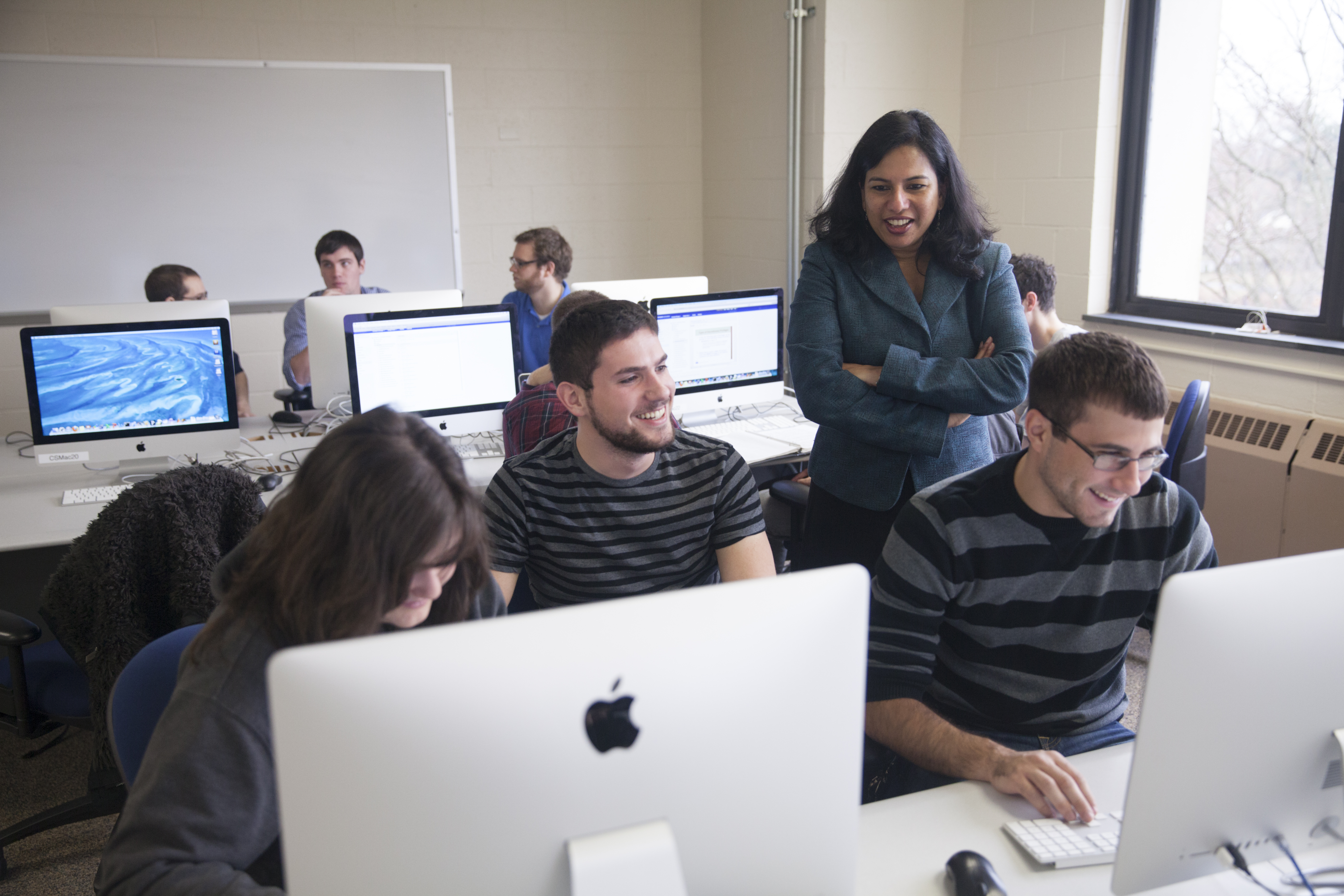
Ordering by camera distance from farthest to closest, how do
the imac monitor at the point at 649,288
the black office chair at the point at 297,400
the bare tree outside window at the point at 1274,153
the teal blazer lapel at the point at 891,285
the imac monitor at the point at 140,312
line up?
the black office chair at the point at 297,400
the imac monitor at the point at 649,288
the bare tree outside window at the point at 1274,153
the imac monitor at the point at 140,312
the teal blazer lapel at the point at 891,285

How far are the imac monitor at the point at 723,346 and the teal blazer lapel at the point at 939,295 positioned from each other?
1.14 m

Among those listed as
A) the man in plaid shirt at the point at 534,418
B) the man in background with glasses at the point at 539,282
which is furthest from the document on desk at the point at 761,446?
the man in background with glasses at the point at 539,282

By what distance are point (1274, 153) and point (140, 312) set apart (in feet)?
12.2

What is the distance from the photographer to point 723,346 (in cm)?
318

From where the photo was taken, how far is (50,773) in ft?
8.07

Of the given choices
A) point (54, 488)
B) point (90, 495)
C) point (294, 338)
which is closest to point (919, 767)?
point (90, 495)

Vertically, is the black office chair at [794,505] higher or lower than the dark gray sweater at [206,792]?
lower

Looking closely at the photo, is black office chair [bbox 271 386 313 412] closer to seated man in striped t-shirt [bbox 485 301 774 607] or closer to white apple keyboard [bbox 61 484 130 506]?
white apple keyboard [bbox 61 484 130 506]

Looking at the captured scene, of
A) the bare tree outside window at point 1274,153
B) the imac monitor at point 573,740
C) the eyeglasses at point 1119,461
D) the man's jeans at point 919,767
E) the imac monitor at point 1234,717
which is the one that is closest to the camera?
the imac monitor at point 573,740

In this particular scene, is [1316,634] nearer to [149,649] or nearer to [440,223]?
[149,649]

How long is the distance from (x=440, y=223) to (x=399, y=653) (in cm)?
433

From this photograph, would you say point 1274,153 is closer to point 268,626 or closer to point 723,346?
point 723,346

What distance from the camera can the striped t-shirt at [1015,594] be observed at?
1306 mm

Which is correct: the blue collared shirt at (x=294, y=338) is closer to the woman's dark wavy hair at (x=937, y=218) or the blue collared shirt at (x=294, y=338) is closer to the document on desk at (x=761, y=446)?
the document on desk at (x=761, y=446)
